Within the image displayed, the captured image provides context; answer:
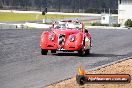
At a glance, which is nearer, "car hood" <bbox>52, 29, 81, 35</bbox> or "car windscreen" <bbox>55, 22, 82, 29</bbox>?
"car hood" <bbox>52, 29, 81, 35</bbox>

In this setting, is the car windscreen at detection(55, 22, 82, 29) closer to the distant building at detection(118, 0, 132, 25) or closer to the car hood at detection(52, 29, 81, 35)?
the car hood at detection(52, 29, 81, 35)

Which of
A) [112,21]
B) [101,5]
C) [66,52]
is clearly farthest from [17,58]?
[101,5]

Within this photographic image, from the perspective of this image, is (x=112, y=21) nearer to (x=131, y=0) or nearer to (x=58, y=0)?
(x=131, y=0)

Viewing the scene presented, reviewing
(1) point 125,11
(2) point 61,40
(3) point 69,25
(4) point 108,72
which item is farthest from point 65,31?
(1) point 125,11

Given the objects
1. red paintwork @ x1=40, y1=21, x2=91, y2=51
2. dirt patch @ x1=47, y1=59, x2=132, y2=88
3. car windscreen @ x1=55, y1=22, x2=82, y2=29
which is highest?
car windscreen @ x1=55, y1=22, x2=82, y2=29

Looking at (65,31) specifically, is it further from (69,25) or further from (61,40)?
→ (69,25)

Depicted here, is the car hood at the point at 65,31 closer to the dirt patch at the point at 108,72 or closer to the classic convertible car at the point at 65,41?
the classic convertible car at the point at 65,41

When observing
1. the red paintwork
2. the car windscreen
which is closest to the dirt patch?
the red paintwork

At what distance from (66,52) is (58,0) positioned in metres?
155

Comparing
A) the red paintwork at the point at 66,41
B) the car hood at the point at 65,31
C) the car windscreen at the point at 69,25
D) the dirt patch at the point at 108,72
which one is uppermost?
the car windscreen at the point at 69,25

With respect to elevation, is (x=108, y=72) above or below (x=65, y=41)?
below

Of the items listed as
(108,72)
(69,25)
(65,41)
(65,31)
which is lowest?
(108,72)

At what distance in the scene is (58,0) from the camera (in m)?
173

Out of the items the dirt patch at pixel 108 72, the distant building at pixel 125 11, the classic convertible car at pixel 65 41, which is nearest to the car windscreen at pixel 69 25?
the classic convertible car at pixel 65 41
